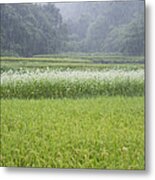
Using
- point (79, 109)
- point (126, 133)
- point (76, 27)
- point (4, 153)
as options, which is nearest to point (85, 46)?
point (76, 27)

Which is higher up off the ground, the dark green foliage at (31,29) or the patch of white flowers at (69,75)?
the dark green foliage at (31,29)

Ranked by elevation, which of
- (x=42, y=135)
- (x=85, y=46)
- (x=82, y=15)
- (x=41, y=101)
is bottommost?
(x=42, y=135)

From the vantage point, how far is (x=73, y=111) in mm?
1958

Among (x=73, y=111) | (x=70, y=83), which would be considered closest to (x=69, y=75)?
(x=70, y=83)

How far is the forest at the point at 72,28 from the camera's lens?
1927mm

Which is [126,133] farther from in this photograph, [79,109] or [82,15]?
[82,15]

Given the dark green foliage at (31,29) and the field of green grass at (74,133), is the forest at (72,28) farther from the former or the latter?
the field of green grass at (74,133)

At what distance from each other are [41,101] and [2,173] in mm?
334

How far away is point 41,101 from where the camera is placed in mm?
1983

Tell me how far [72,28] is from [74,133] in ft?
1.36

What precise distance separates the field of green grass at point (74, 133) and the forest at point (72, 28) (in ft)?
0.67

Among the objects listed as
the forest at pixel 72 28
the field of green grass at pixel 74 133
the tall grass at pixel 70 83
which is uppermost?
the forest at pixel 72 28

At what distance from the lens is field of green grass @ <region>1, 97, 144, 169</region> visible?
191 cm

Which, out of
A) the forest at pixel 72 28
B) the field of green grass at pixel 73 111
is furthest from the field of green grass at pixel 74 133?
the forest at pixel 72 28
